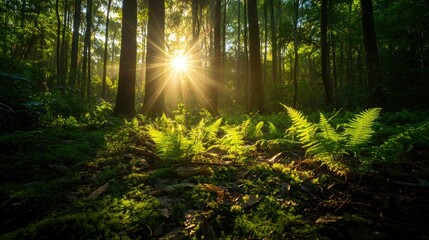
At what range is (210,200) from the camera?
2010 millimetres

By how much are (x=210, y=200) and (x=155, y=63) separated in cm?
755

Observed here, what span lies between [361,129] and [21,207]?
3094mm

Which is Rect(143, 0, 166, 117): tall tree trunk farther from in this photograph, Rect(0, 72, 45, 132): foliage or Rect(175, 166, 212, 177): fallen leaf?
Rect(175, 166, 212, 177): fallen leaf

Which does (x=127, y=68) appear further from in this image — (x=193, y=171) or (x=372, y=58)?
(x=372, y=58)

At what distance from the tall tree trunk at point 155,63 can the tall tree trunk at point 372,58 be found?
6.55 metres

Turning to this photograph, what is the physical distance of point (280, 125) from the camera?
708cm

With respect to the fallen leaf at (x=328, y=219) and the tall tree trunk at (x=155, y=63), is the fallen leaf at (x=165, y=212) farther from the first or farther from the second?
the tall tree trunk at (x=155, y=63)

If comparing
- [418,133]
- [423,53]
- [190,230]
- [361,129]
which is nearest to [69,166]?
[190,230]

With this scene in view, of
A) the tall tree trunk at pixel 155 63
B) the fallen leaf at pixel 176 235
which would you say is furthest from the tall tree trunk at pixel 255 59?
the fallen leaf at pixel 176 235

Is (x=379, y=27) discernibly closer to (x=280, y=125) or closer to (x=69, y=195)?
(x=280, y=125)

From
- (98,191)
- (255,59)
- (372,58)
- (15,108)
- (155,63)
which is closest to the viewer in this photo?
(98,191)

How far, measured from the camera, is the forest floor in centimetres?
158

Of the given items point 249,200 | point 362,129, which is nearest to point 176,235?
point 249,200

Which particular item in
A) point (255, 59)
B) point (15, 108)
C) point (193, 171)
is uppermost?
point (255, 59)
